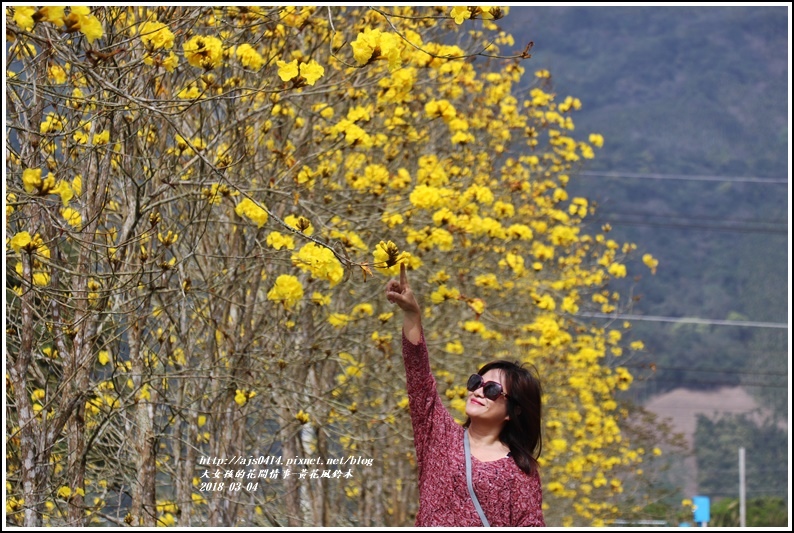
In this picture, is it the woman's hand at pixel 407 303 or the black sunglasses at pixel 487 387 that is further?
the black sunglasses at pixel 487 387

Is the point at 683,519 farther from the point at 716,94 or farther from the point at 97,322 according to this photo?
the point at 716,94

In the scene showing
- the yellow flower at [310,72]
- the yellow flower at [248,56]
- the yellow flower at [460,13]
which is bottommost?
the yellow flower at [310,72]

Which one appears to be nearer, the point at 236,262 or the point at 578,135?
the point at 236,262

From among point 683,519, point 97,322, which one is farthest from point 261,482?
point 683,519

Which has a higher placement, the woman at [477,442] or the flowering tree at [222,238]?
the flowering tree at [222,238]

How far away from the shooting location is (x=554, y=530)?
10.00 ft

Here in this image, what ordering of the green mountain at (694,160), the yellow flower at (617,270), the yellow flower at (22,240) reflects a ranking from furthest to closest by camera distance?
the green mountain at (694,160)
the yellow flower at (617,270)
the yellow flower at (22,240)

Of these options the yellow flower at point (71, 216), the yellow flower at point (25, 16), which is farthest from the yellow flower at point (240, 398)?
→ the yellow flower at point (25, 16)

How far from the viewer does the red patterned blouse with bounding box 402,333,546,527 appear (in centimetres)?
316

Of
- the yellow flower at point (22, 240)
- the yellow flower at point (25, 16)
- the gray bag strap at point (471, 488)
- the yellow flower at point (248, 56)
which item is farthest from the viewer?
the yellow flower at point (248, 56)

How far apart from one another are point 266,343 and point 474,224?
45.4 inches

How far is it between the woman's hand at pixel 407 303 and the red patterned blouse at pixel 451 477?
24mm

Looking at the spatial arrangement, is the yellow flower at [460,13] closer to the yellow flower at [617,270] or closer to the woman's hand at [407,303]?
the woman's hand at [407,303]

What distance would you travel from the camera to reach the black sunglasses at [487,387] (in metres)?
3.38
